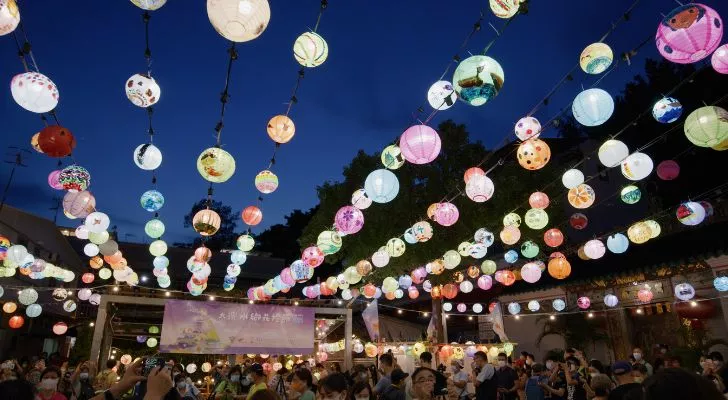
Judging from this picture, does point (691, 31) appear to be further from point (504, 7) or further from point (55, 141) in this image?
point (55, 141)

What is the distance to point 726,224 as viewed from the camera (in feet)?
34.6

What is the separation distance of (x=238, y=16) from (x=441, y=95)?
116 inches

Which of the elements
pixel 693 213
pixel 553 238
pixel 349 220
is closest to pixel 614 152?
pixel 693 213

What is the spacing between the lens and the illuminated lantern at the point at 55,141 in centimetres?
550

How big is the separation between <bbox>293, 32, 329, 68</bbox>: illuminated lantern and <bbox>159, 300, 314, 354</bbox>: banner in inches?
421

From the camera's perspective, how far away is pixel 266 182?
859 centimetres

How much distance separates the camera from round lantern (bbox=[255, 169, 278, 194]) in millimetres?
8594

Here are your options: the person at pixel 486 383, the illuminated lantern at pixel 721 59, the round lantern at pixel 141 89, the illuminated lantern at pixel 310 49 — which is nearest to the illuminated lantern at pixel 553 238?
the person at pixel 486 383

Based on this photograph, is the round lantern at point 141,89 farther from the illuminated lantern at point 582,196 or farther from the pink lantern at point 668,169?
the pink lantern at point 668,169

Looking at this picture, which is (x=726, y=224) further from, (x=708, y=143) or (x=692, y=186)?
(x=708, y=143)

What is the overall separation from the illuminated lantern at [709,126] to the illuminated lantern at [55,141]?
298 inches

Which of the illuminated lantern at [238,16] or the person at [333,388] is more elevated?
the illuminated lantern at [238,16]

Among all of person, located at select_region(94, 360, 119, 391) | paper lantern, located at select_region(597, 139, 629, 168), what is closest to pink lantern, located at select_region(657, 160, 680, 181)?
paper lantern, located at select_region(597, 139, 629, 168)

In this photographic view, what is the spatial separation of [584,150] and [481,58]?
1760cm
